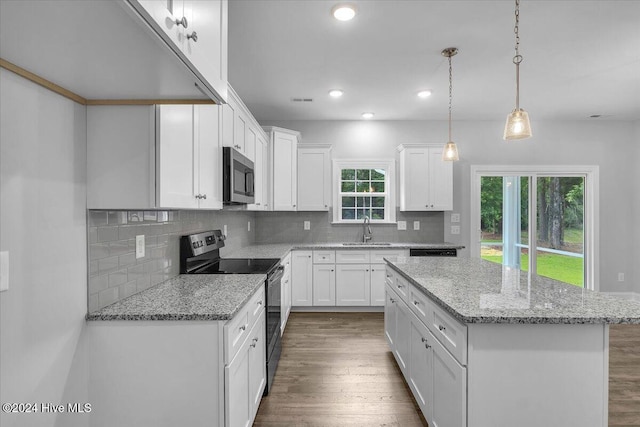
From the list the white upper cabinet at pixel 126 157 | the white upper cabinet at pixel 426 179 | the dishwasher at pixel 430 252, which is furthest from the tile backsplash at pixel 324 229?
the white upper cabinet at pixel 126 157

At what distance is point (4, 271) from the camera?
41.3 inches

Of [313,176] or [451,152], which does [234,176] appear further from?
[313,176]

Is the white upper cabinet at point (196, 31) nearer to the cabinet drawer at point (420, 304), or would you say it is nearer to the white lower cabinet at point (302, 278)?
the cabinet drawer at point (420, 304)

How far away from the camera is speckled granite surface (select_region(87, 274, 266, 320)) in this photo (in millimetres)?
1389

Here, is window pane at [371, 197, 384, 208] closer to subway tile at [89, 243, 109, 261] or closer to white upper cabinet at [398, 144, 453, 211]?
white upper cabinet at [398, 144, 453, 211]

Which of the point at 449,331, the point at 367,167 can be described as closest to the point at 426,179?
the point at 367,167

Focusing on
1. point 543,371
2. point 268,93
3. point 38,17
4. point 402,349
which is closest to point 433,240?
point 402,349

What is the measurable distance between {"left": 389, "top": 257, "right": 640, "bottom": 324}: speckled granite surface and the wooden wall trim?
1.39 meters

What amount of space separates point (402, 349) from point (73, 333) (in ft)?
6.51

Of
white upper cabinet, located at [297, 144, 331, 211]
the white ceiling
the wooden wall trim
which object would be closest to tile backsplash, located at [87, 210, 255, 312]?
the wooden wall trim

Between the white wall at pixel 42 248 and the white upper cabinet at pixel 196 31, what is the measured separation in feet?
2.05

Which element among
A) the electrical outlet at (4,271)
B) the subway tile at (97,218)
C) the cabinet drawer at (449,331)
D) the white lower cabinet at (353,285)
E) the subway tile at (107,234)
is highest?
the subway tile at (97,218)

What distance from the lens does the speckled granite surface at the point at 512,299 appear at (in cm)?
134

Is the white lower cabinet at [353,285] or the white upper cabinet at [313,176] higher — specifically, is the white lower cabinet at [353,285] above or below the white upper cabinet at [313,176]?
below
